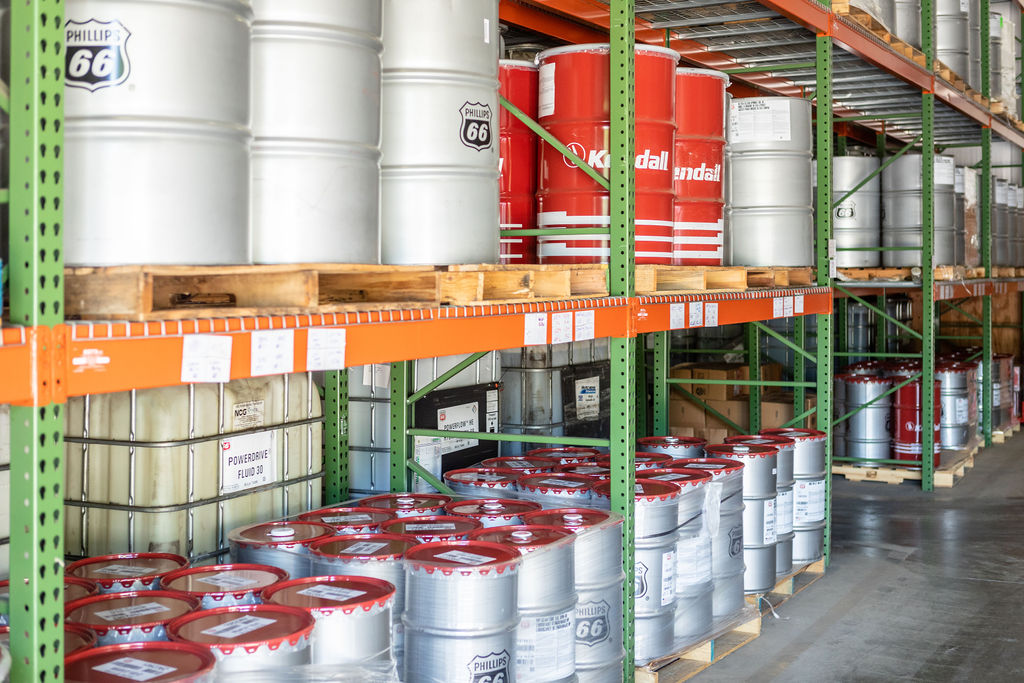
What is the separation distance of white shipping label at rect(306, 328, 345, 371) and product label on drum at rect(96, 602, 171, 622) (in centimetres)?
75

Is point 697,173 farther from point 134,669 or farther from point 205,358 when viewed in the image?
point 134,669

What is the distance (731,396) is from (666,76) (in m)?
4.92

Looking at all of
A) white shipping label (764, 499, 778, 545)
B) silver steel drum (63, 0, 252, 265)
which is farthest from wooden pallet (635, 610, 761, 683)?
silver steel drum (63, 0, 252, 265)

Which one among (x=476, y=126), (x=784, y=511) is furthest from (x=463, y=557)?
(x=784, y=511)

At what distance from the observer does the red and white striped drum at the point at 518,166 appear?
438 cm

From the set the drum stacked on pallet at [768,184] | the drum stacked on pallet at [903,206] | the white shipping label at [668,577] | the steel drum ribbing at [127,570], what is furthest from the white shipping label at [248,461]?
the drum stacked on pallet at [903,206]

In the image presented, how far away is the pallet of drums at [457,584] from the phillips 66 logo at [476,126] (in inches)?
48.0

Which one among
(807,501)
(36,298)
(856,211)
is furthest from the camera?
(856,211)

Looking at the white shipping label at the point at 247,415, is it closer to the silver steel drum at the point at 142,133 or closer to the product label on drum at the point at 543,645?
the product label on drum at the point at 543,645

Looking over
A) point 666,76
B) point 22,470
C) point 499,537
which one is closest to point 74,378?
point 22,470

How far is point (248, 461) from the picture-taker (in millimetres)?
3924

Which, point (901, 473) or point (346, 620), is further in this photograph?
point (901, 473)

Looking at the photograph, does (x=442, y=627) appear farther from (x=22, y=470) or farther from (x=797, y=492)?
(x=797, y=492)

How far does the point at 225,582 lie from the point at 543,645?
1013 millimetres
